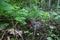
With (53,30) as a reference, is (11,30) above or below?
above

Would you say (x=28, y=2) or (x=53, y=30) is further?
(x=28, y=2)

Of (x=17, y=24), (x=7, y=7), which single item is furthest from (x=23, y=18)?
(x=7, y=7)

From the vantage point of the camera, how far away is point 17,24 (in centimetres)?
358

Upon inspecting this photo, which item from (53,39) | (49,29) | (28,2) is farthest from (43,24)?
(28,2)

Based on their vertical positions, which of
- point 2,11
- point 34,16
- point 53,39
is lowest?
point 53,39

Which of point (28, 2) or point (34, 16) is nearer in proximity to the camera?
point (34, 16)

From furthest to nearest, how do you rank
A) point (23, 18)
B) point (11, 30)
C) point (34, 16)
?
1. point (34, 16)
2. point (23, 18)
3. point (11, 30)

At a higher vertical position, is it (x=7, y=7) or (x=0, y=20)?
(x=7, y=7)

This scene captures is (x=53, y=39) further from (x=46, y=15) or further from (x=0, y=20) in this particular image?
(x=0, y=20)

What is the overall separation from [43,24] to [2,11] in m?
0.94

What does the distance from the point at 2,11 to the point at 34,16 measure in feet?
2.53

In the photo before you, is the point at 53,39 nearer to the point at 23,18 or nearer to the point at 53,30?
the point at 53,30

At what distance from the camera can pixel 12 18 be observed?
11.9 ft

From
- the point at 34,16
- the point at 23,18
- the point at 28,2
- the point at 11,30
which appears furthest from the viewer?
the point at 28,2
